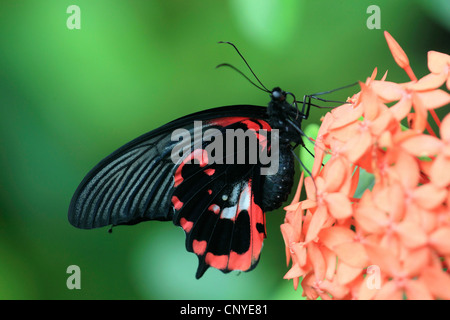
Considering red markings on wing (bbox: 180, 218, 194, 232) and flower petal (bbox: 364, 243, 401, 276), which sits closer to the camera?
flower petal (bbox: 364, 243, 401, 276)

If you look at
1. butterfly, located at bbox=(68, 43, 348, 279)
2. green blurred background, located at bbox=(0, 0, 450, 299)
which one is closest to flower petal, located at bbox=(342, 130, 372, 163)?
butterfly, located at bbox=(68, 43, 348, 279)

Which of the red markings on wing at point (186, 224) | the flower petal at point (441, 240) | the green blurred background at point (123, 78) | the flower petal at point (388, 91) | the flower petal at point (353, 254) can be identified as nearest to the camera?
the flower petal at point (441, 240)

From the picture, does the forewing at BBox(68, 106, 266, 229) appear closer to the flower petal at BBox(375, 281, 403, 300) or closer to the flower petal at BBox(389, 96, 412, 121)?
the flower petal at BBox(389, 96, 412, 121)

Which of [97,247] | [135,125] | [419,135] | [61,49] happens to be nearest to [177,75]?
[135,125]

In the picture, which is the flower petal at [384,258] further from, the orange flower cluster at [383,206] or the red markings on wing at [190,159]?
the red markings on wing at [190,159]

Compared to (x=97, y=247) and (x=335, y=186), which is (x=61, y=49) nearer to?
(x=97, y=247)

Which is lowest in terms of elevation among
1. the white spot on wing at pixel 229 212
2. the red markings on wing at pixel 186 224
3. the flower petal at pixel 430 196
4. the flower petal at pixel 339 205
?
the red markings on wing at pixel 186 224

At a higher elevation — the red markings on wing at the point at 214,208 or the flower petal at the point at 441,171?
the flower petal at the point at 441,171

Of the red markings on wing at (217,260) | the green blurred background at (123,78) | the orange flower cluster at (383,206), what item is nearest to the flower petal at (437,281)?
the orange flower cluster at (383,206)

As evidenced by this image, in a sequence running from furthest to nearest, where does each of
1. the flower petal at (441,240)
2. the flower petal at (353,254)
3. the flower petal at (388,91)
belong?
the flower petal at (388,91) < the flower petal at (353,254) < the flower petal at (441,240)
